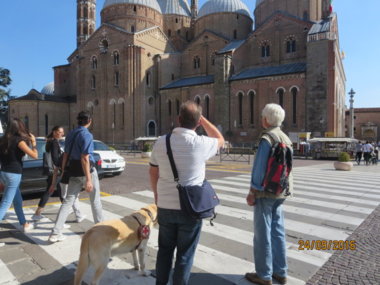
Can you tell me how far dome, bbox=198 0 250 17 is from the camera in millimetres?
41781

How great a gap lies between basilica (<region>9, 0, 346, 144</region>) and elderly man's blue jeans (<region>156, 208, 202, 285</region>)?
2858 cm

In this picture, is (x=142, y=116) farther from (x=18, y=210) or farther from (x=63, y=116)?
(x=18, y=210)

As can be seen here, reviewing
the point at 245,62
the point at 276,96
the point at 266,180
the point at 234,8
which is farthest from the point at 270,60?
the point at 266,180

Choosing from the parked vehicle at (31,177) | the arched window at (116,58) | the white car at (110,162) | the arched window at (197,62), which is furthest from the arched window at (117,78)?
the parked vehicle at (31,177)

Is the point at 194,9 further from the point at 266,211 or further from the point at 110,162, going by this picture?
the point at 266,211

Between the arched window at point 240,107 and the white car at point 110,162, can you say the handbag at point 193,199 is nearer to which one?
the white car at point 110,162

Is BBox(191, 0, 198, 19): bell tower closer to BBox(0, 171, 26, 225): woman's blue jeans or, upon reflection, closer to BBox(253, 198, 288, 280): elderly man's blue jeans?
BBox(0, 171, 26, 225): woman's blue jeans

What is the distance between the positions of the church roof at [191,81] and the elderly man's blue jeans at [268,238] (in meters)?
34.2

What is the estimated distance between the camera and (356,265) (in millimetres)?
3342

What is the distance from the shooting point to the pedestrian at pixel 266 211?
2.73 m

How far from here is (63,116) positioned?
47.4m

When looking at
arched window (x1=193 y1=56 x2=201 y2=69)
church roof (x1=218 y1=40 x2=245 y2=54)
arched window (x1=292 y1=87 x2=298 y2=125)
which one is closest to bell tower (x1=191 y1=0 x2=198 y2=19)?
arched window (x1=193 y1=56 x2=201 y2=69)

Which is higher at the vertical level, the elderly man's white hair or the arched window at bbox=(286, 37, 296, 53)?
the arched window at bbox=(286, 37, 296, 53)

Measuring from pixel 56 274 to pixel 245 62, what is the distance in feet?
120
